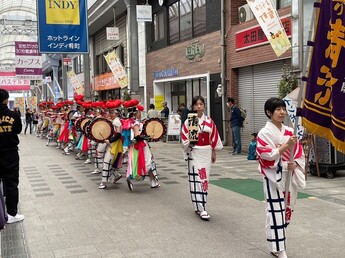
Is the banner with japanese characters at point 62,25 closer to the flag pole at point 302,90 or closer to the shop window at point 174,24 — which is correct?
the shop window at point 174,24

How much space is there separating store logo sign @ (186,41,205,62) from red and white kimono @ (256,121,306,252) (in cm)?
1280

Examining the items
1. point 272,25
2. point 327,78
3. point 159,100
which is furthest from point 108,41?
point 327,78

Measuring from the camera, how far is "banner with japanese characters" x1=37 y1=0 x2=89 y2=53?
44.1 feet

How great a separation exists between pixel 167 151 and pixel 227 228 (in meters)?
9.55

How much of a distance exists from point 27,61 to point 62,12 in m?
12.6

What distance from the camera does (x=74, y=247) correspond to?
16.1ft

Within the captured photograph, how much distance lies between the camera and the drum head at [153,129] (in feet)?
27.0

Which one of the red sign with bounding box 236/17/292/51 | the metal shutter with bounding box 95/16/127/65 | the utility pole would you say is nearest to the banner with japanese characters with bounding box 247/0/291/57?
the red sign with bounding box 236/17/292/51

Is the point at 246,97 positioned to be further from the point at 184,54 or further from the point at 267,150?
the point at 267,150

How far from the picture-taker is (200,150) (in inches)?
236

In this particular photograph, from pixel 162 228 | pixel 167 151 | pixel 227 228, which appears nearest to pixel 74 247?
pixel 162 228

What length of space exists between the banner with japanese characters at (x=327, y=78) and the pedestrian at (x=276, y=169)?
55 cm

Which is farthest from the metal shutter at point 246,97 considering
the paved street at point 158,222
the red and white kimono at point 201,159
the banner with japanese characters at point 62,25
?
the red and white kimono at point 201,159

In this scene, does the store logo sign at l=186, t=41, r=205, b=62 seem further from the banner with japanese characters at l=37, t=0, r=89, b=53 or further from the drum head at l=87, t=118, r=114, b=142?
the drum head at l=87, t=118, r=114, b=142
